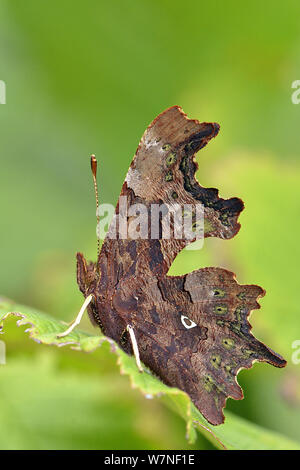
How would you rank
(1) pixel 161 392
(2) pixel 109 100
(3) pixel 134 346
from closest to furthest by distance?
(1) pixel 161 392 < (3) pixel 134 346 < (2) pixel 109 100

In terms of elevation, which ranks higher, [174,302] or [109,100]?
[109,100]

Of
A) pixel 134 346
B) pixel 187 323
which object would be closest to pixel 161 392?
pixel 134 346

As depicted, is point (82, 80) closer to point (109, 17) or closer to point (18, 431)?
point (109, 17)

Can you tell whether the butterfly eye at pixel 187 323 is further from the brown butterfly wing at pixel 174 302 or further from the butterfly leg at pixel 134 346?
the butterfly leg at pixel 134 346

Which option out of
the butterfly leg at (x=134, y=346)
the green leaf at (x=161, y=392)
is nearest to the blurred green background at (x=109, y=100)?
the green leaf at (x=161, y=392)

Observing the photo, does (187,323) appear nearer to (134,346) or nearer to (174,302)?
(174,302)

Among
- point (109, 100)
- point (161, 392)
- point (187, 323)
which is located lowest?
point (161, 392)

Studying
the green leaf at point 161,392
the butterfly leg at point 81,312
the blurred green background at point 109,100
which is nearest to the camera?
the green leaf at point 161,392
